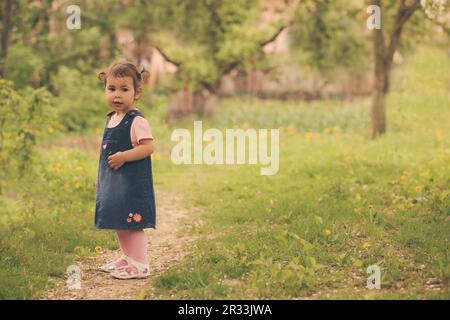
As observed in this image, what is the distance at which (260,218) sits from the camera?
6.89 meters

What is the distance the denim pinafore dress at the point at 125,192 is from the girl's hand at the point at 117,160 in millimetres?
50

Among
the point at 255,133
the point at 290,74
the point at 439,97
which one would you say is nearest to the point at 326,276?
the point at 255,133

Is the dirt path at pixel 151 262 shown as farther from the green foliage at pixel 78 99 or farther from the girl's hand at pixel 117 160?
the green foliage at pixel 78 99

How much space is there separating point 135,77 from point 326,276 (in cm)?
204

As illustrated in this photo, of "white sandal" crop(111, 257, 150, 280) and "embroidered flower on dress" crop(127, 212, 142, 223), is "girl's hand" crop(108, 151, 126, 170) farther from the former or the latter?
"white sandal" crop(111, 257, 150, 280)

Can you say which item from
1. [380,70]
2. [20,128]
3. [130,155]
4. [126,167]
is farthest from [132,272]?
[380,70]

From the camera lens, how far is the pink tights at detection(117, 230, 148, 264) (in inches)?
204

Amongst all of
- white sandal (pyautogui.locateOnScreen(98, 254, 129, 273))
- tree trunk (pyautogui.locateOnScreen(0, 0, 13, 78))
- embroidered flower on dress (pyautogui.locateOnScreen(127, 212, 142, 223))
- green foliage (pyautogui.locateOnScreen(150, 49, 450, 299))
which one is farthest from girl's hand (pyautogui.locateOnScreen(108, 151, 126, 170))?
tree trunk (pyautogui.locateOnScreen(0, 0, 13, 78))

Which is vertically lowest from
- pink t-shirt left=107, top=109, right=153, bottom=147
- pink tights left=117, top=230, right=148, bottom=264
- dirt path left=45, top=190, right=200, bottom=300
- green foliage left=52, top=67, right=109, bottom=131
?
dirt path left=45, top=190, right=200, bottom=300

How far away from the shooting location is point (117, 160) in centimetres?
502

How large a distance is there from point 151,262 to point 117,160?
1138 millimetres

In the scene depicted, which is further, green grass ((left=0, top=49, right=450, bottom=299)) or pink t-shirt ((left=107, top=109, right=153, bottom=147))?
pink t-shirt ((left=107, top=109, right=153, bottom=147))
